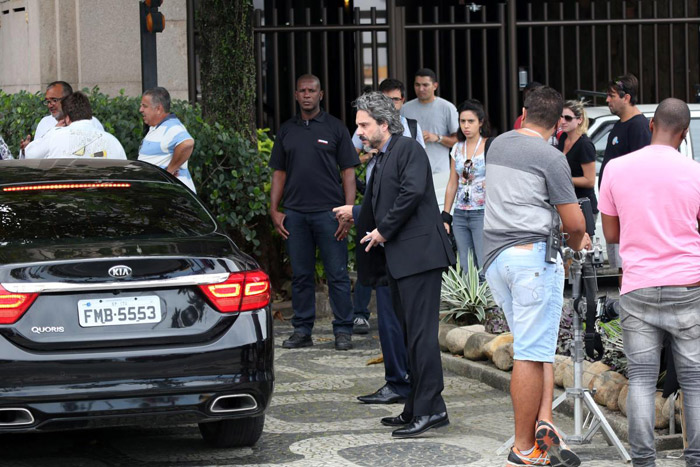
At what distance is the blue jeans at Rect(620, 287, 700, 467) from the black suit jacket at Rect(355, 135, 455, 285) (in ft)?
4.04

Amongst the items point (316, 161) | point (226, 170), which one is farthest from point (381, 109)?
point (226, 170)

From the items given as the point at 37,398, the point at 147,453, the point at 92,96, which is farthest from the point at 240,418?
the point at 92,96

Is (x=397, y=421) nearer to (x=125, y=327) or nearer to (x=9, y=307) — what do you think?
(x=125, y=327)

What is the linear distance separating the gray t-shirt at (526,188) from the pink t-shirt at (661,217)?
0.29m

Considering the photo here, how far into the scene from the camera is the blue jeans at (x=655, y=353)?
540cm

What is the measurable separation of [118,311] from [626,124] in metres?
4.71

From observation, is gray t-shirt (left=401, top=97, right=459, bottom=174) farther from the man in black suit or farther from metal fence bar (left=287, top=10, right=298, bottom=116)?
the man in black suit

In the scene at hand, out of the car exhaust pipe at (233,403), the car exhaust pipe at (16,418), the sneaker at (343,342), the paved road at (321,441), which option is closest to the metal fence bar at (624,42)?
the sneaker at (343,342)

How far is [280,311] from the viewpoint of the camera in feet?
34.7

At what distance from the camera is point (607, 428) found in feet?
19.5

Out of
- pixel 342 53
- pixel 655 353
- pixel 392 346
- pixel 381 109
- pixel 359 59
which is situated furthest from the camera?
pixel 359 59

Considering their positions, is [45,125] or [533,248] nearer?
[533,248]

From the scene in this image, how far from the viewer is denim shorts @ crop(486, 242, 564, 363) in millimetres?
5676

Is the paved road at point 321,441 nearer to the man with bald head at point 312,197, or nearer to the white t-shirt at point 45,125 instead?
the man with bald head at point 312,197
